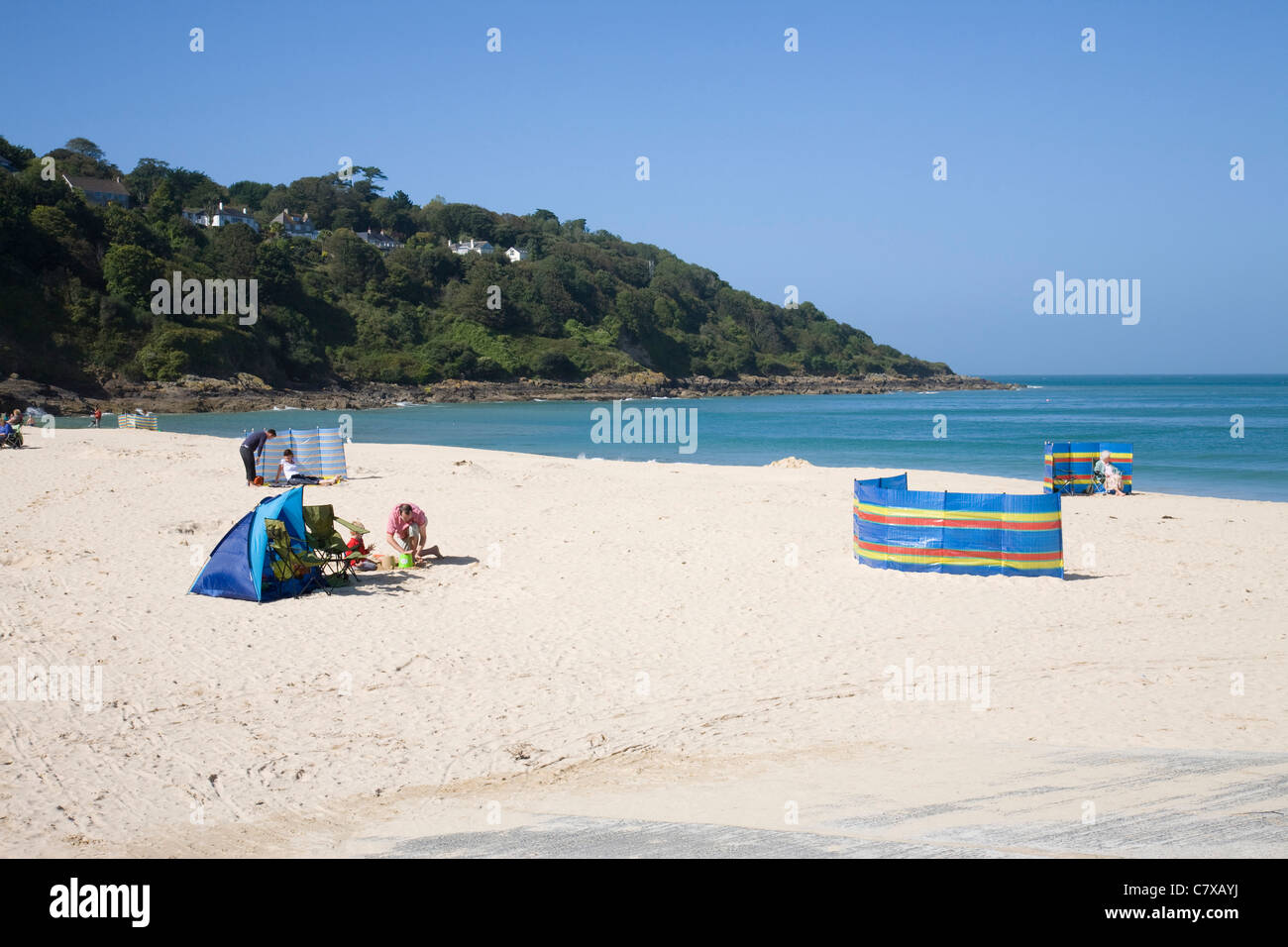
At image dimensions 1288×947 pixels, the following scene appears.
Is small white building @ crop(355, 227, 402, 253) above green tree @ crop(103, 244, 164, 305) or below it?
above

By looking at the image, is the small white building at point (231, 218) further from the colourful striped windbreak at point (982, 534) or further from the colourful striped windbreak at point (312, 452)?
the colourful striped windbreak at point (982, 534)

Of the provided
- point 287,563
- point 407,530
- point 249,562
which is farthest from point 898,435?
point 249,562

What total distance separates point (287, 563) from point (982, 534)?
798 cm

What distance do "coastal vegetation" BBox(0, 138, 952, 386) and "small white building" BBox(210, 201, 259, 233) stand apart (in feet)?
13.1

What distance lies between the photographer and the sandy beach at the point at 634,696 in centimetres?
515

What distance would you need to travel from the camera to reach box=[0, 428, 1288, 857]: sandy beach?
203 inches

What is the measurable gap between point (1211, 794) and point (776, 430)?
164ft

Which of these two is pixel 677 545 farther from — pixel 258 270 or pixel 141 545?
pixel 258 270

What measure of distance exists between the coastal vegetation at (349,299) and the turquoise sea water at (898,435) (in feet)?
46.3

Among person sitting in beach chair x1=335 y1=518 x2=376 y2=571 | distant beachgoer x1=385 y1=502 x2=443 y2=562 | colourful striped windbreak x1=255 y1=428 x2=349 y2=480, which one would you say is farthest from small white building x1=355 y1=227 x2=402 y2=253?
person sitting in beach chair x1=335 y1=518 x2=376 y2=571

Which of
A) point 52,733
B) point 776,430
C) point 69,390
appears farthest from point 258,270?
point 52,733

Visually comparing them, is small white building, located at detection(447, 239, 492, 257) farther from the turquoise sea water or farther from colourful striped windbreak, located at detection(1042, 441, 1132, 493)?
colourful striped windbreak, located at detection(1042, 441, 1132, 493)

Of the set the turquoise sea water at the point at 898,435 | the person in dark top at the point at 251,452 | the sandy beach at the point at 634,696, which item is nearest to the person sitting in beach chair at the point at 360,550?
the sandy beach at the point at 634,696

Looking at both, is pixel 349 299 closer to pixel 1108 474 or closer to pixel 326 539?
pixel 1108 474
